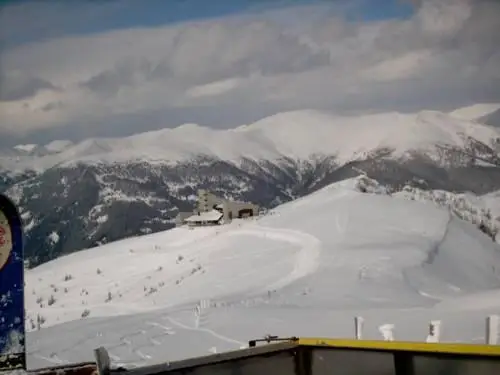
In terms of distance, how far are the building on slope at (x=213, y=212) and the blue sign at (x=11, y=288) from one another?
5.08 metres

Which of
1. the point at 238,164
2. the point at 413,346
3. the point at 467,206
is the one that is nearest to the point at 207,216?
the point at 238,164

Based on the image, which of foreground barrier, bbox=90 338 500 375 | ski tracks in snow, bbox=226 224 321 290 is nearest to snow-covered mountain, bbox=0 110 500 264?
ski tracks in snow, bbox=226 224 321 290

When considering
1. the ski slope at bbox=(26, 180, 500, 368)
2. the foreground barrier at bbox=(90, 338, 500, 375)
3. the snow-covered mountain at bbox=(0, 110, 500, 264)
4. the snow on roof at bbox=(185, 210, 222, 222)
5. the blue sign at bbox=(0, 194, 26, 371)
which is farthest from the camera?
the snow on roof at bbox=(185, 210, 222, 222)

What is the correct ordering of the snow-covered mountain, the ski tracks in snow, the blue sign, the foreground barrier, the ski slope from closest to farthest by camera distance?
the blue sign < the foreground barrier < the ski slope < the ski tracks in snow < the snow-covered mountain

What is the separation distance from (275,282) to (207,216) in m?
1.37

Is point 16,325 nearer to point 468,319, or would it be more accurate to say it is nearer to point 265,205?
point 468,319

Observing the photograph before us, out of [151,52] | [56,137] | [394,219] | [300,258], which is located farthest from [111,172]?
[394,219]

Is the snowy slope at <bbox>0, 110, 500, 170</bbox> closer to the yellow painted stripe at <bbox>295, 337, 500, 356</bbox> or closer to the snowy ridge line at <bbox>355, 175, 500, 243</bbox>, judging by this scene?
the snowy ridge line at <bbox>355, 175, 500, 243</bbox>

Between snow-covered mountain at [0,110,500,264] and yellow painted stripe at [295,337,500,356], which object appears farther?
snow-covered mountain at [0,110,500,264]

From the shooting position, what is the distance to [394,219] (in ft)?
21.0

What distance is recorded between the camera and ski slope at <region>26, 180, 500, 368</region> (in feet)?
12.5

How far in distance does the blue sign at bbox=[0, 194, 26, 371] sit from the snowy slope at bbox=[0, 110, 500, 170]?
16.9 ft

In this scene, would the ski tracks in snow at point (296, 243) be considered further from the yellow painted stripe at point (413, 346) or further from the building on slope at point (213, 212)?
the yellow painted stripe at point (413, 346)

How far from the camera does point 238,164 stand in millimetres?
6719
